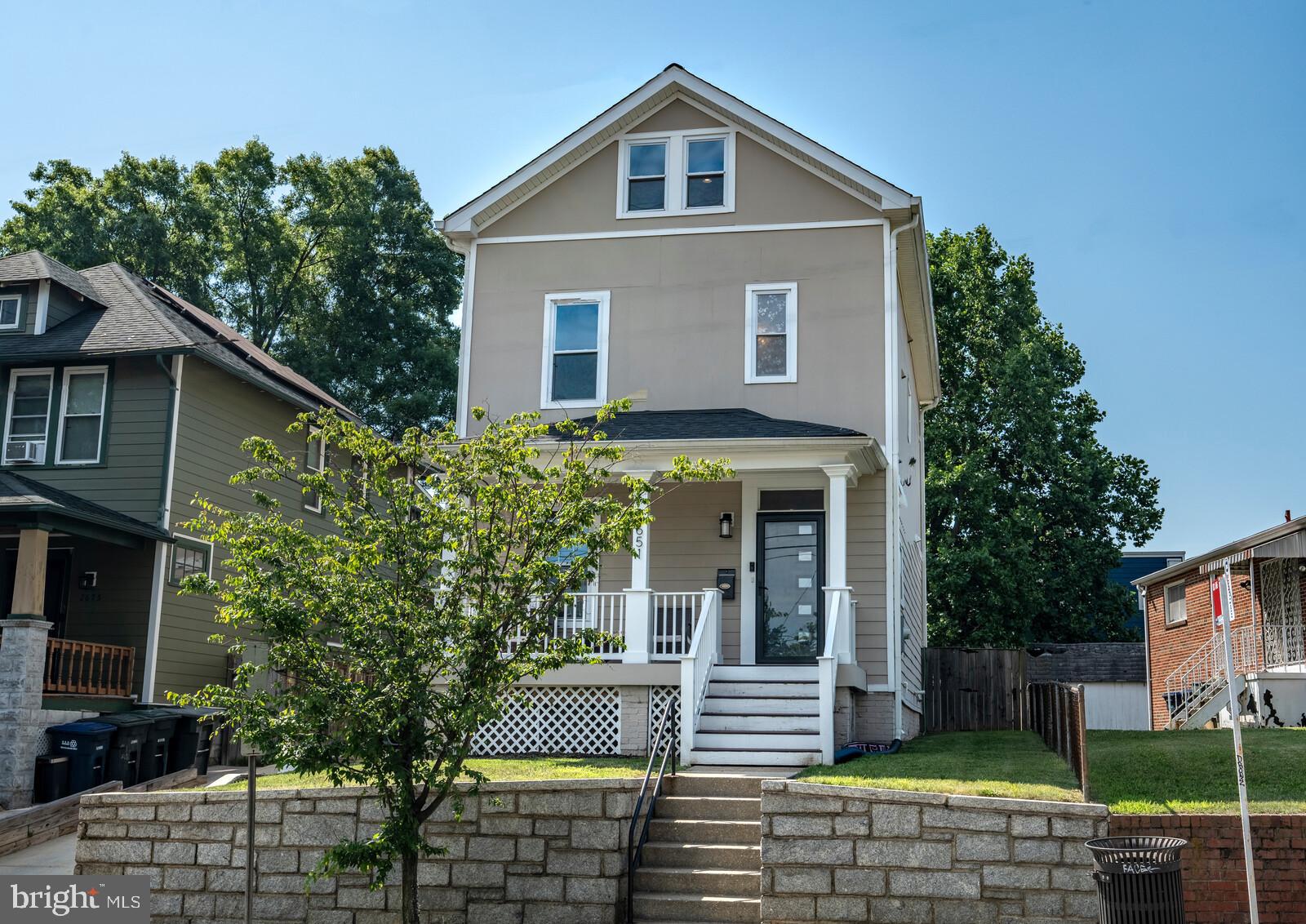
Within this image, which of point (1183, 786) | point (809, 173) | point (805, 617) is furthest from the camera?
point (809, 173)

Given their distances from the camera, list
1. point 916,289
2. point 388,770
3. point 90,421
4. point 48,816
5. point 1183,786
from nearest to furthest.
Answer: point 388,770 → point 1183,786 → point 48,816 → point 916,289 → point 90,421

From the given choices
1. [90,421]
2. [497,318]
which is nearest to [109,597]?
[90,421]

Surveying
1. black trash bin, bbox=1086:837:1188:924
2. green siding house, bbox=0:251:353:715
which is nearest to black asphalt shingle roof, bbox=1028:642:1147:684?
green siding house, bbox=0:251:353:715

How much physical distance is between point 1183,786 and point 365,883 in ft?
22.3

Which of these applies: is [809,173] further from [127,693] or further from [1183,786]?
[127,693]

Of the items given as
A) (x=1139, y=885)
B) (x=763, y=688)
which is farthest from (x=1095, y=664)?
(x=1139, y=885)

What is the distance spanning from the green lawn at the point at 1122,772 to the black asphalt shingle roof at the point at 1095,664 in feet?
51.4

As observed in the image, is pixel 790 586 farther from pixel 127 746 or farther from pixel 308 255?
pixel 308 255

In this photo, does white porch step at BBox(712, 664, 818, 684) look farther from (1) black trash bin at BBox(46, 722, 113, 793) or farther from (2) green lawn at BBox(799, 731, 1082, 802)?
(1) black trash bin at BBox(46, 722, 113, 793)

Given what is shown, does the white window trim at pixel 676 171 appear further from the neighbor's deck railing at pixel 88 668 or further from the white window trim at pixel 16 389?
the white window trim at pixel 16 389

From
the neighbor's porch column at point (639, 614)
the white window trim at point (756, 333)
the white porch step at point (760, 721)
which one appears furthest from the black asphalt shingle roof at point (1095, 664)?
the white porch step at point (760, 721)

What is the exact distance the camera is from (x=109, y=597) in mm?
18781

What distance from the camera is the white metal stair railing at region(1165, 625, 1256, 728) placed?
22.4 m

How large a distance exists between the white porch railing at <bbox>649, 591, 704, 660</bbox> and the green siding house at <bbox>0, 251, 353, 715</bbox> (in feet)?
24.4
